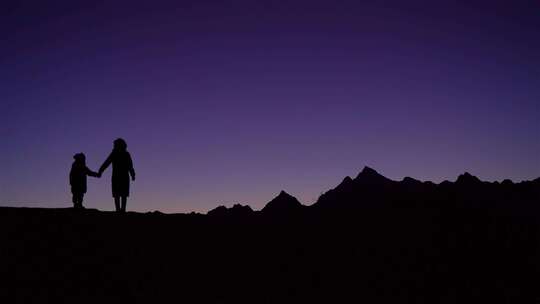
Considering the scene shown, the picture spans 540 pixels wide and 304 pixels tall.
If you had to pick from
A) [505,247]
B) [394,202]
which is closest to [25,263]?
[505,247]

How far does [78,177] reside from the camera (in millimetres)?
14273

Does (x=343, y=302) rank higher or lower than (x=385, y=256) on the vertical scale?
lower

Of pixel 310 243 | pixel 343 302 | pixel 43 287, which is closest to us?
pixel 43 287

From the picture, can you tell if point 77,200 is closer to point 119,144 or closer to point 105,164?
point 105,164

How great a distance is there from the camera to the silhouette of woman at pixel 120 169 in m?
13.7

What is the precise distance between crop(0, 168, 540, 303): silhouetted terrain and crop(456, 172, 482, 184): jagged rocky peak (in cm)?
3097

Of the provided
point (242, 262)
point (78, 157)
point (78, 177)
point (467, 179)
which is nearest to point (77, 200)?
point (78, 177)

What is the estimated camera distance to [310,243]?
1823 cm

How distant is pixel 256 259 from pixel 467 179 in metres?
52.5

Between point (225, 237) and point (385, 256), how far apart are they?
9.79 meters

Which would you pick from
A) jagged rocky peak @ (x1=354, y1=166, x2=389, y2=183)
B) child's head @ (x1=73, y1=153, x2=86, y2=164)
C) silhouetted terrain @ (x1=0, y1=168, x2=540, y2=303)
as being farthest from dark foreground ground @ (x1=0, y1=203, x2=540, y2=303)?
jagged rocky peak @ (x1=354, y1=166, x2=389, y2=183)

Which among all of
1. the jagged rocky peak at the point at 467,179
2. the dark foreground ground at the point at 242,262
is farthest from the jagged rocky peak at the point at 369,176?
the dark foreground ground at the point at 242,262

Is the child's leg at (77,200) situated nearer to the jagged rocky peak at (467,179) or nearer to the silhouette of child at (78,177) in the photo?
the silhouette of child at (78,177)

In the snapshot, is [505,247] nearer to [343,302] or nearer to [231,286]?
[343,302]
